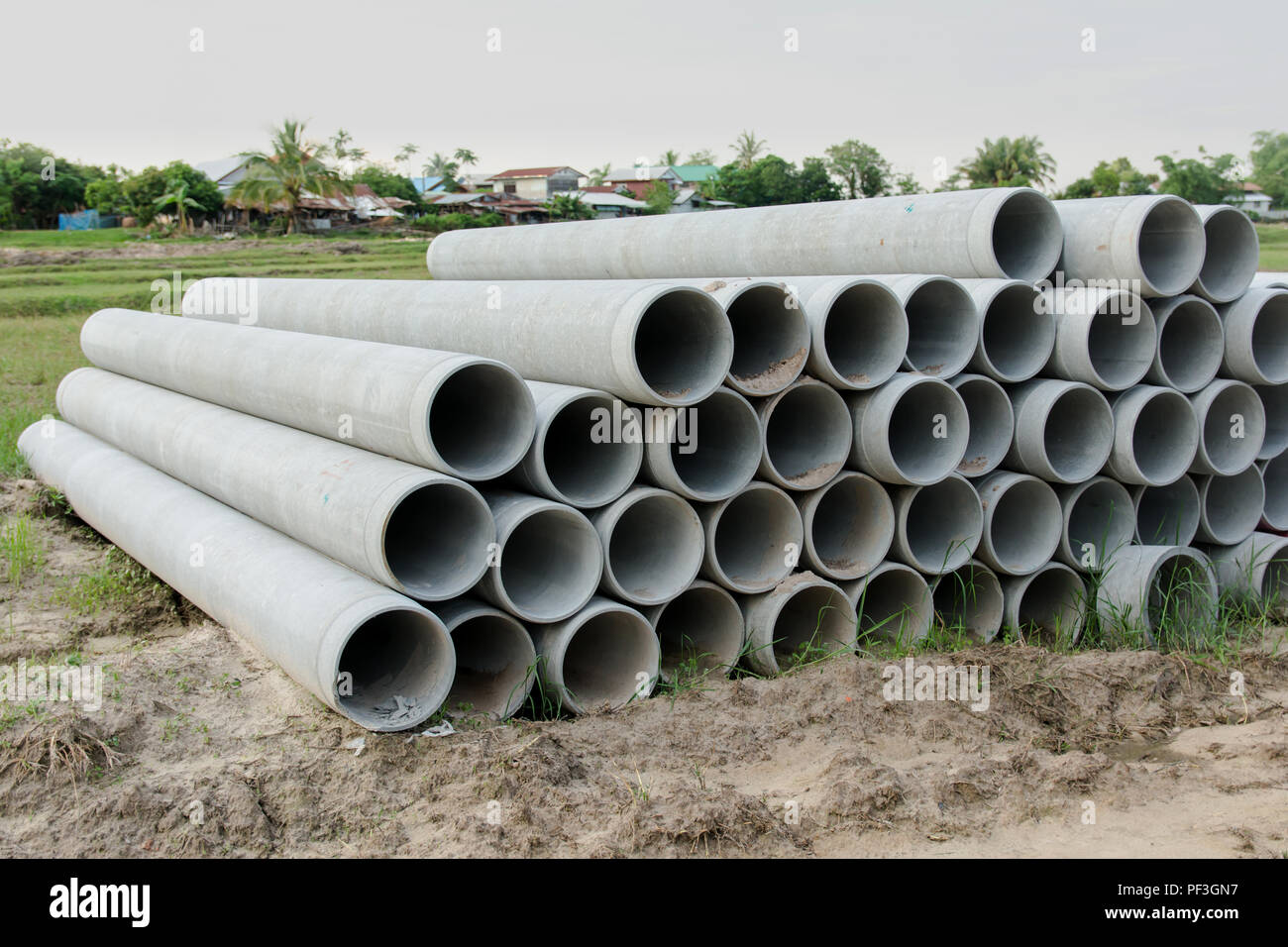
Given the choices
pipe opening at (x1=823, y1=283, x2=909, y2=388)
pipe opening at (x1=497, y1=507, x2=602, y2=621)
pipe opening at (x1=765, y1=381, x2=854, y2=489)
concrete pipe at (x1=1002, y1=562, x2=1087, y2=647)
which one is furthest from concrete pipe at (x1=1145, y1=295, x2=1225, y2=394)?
pipe opening at (x1=497, y1=507, x2=602, y2=621)

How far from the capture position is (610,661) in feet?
16.4

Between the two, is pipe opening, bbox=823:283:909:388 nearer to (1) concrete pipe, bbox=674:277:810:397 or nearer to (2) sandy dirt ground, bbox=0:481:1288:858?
(1) concrete pipe, bbox=674:277:810:397

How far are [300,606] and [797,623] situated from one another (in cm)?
262

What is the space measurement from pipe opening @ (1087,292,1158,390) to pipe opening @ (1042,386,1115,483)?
0.16m

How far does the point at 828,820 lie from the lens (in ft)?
11.7

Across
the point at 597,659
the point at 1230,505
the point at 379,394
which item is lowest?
the point at 597,659

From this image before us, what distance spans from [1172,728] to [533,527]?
9.84 feet

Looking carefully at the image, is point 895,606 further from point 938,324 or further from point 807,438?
point 938,324

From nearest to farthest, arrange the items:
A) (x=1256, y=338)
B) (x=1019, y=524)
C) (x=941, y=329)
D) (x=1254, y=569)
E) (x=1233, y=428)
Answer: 1. (x=941, y=329)
2. (x=1019, y=524)
3. (x=1233, y=428)
4. (x=1254, y=569)
5. (x=1256, y=338)

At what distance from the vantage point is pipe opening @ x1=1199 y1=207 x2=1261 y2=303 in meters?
6.13

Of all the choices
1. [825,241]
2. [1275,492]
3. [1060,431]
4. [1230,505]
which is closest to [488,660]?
[825,241]

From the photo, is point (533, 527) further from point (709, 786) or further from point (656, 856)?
point (656, 856)

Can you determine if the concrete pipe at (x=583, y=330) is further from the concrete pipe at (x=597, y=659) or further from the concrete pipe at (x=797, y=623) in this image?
the concrete pipe at (x=797, y=623)

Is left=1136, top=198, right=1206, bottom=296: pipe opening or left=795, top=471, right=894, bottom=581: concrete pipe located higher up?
left=1136, top=198, right=1206, bottom=296: pipe opening
